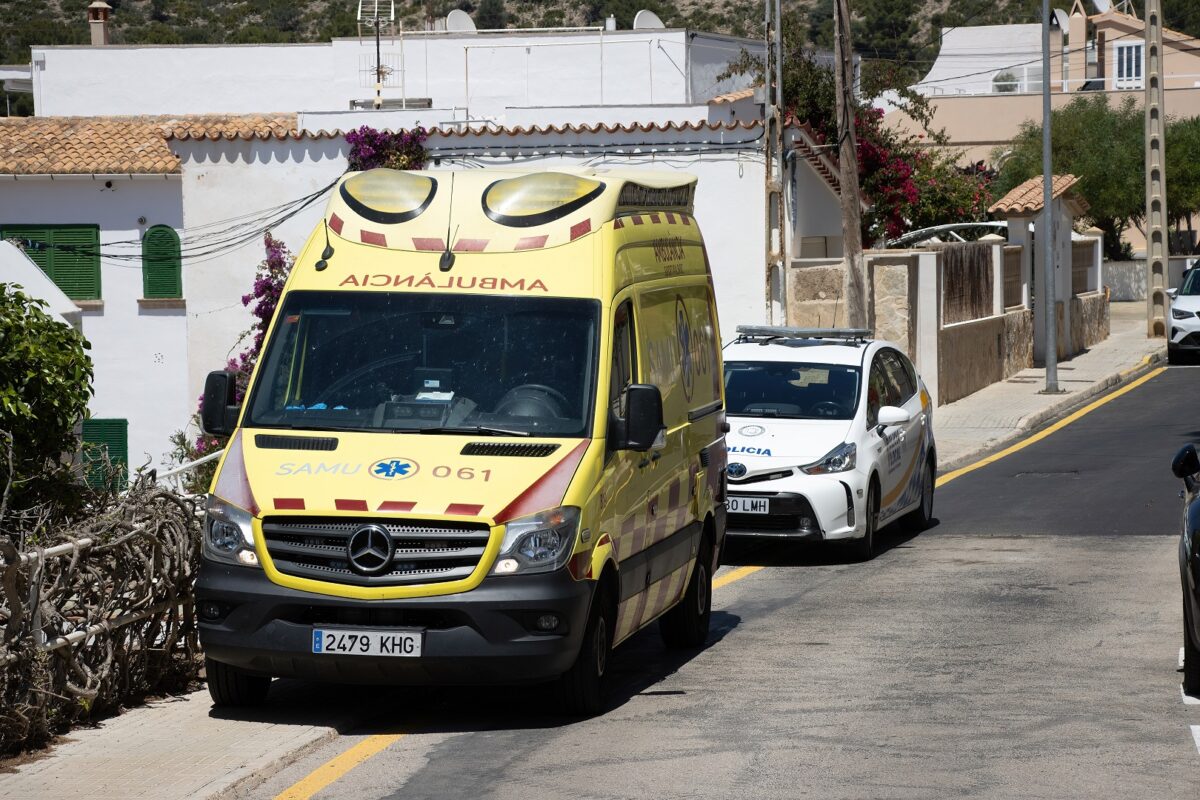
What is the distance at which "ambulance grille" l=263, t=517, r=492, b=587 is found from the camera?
308 inches

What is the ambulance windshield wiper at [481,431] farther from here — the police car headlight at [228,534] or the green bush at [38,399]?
the green bush at [38,399]

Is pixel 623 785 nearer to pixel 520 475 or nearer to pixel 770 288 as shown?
pixel 520 475

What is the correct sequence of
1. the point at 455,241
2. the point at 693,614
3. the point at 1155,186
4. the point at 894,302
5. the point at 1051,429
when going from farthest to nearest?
the point at 1155,186, the point at 894,302, the point at 1051,429, the point at 693,614, the point at 455,241

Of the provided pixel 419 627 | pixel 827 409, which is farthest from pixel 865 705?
pixel 827 409

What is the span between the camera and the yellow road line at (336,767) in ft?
23.5

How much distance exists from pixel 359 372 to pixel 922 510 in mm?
8607

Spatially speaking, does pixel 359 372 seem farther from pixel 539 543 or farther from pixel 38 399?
pixel 38 399

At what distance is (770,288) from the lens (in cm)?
2695

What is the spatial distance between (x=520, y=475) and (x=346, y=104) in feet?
126

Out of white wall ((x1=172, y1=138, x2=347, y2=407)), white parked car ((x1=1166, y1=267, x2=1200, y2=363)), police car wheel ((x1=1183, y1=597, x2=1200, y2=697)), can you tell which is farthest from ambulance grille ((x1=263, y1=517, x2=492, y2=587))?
white parked car ((x1=1166, y1=267, x2=1200, y2=363))

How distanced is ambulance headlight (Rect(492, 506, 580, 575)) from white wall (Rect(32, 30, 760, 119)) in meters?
33.7

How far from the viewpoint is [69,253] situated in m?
36.2

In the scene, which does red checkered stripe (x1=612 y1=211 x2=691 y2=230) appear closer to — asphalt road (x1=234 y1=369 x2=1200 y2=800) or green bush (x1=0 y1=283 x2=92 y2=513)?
asphalt road (x1=234 y1=369 x2=1200 y2=800)

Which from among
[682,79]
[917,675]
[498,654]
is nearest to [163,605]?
[498,654]
